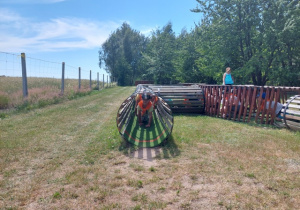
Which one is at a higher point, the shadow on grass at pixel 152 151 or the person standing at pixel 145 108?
the person standing at pixel 145 108

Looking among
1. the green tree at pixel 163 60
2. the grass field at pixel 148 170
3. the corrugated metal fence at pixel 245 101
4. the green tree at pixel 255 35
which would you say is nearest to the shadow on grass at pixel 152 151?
the grass field at pixel 148 170

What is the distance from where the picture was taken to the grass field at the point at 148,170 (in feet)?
10.2

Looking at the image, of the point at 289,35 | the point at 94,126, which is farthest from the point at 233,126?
the point at 289,35

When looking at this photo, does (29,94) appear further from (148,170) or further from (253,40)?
(253,40)

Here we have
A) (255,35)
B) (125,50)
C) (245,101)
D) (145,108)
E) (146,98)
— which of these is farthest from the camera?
(125,50)

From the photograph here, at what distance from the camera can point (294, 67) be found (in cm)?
1638

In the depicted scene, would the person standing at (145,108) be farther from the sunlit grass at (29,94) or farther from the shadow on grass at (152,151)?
the sunlit grass at (29,94)

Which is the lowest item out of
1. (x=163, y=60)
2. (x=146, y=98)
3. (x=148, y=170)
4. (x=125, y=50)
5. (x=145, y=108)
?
(x=148, y=170)

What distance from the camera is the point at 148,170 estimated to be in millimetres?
4098

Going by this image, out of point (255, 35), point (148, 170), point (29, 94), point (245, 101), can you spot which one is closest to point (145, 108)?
point (148, 170)

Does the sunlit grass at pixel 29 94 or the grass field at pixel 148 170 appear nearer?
the grass field at pixel 148 170

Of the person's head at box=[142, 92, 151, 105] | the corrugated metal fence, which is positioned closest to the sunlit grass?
the person's head at box=[142, 92, 151, 105]

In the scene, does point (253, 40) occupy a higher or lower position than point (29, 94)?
higher

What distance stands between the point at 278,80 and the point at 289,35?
10.6ft
